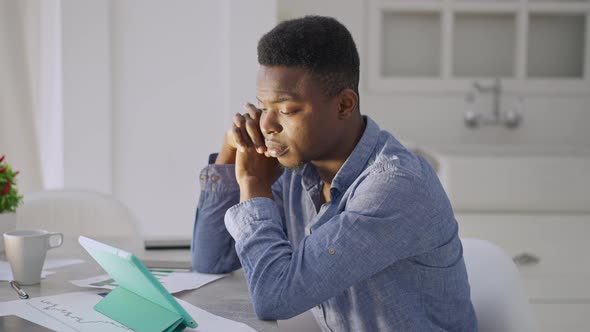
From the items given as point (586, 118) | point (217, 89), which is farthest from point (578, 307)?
point (217, 89)

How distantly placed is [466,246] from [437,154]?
1.57 m

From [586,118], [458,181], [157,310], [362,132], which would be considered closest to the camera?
[157,310]

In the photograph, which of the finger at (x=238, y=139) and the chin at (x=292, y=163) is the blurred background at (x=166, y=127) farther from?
the chin at (x=292, y=163)

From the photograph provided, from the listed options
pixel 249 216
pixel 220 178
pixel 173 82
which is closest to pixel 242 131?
pixel 220 178

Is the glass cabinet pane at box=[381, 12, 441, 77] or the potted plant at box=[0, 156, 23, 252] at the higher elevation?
the glass cabinet pane at box=[381, 12, 441, 77]

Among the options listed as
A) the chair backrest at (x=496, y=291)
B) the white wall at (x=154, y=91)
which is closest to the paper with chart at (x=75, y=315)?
the chair backrest at (x=496, y=291)

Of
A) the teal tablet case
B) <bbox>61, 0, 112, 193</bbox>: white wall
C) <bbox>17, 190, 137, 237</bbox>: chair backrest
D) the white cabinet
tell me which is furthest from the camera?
the white cabinet

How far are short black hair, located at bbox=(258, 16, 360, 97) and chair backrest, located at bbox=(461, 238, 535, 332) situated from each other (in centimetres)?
41

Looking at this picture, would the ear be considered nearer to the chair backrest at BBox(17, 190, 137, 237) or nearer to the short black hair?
the short black hair

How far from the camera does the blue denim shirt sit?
112 cm

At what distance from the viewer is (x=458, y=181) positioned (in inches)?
110

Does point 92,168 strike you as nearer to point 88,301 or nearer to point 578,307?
point 88,301

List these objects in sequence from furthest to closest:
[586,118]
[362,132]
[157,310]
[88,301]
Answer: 1. [586,118]
2. [362,132]
3. [88,301]
4. [157,310]

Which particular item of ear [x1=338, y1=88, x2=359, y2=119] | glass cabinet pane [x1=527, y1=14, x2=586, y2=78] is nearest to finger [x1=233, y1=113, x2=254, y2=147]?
ear [x1=338, y1=88, x2=359, y2=119]
